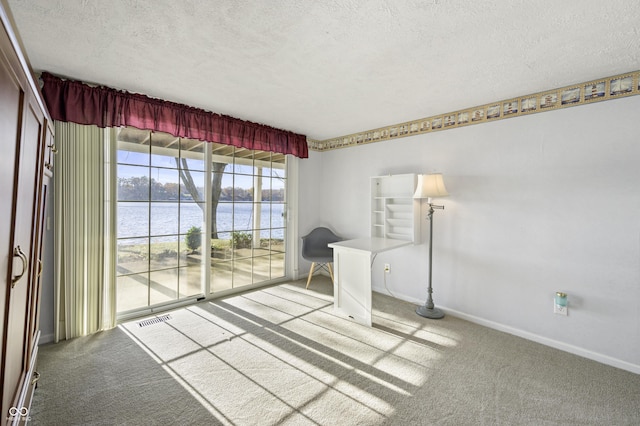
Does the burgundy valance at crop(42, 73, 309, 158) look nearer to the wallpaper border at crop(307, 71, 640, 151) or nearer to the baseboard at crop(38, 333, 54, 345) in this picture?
the wallpaper border at crop(307, 71, 640, 151)

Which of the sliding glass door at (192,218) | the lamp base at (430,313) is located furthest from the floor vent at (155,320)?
the lamp base at (430,313)

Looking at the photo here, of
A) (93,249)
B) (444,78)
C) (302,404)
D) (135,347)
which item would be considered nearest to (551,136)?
(444,78)

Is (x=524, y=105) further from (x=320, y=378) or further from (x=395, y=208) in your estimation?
(x=320, y=378)

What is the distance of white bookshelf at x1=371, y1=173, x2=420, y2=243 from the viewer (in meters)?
3.43

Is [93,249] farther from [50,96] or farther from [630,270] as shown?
[630,270]

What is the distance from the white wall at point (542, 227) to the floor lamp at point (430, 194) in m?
0.19

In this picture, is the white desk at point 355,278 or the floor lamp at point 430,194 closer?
the white desk at point 355,278

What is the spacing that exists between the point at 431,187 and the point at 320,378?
7.18 feet

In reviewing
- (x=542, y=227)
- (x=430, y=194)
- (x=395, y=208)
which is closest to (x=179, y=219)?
(x=395, y=208)

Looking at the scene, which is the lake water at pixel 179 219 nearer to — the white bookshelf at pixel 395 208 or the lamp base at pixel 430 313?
the white bookshelf at pixel 395 208

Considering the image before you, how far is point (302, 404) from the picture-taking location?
A: 1798 mm

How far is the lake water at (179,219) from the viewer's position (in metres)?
2.95

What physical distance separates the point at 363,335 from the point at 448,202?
71.9 inches

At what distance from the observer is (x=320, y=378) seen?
6.76 ft
